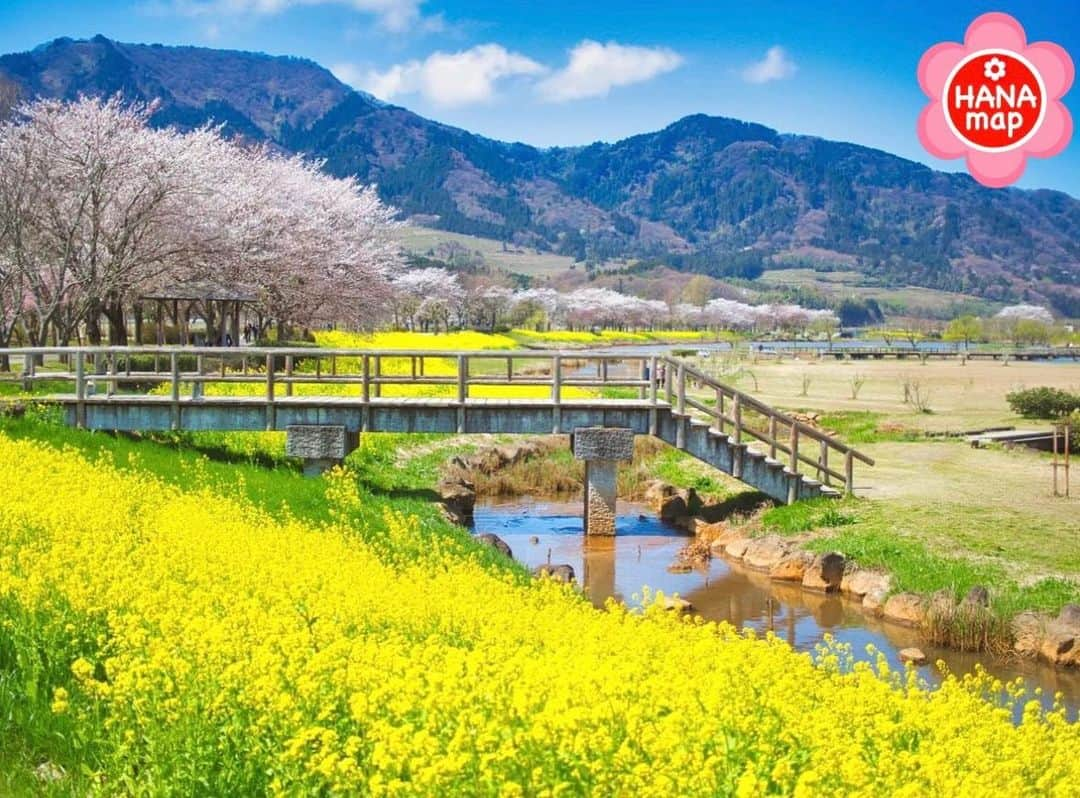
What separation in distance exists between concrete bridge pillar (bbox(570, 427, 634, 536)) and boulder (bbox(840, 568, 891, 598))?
5.93m

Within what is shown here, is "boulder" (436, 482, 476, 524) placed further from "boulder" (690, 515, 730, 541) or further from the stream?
"boulder" (690, 515, 730, 541)

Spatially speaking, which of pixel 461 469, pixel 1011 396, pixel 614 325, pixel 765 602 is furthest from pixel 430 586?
pixel 614 325

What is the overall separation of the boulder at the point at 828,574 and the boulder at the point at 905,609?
1585mm

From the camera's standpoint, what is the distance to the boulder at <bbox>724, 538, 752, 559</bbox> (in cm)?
2347

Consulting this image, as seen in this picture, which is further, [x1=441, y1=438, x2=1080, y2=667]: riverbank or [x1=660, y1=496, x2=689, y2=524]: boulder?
[x1=660, y1=496, x2=689, y2=524]: boulder

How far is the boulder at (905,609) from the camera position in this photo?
59.4 ft

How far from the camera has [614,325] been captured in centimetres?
18738

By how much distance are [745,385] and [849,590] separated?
4278 centimetres

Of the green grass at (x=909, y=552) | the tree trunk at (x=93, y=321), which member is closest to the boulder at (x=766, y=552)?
the green grass at (x=909, y=552)

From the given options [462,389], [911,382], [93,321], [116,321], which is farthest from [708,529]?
[911,382]

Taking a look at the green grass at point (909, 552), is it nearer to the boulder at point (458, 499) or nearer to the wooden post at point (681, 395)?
the wooden post at point (681, 395)

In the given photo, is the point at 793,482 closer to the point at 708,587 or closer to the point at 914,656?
the point at 708,587

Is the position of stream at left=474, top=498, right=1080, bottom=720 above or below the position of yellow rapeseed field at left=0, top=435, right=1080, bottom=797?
below

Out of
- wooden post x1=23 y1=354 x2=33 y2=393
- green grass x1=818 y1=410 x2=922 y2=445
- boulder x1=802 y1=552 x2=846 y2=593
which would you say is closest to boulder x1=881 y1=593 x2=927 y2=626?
boulder x1=802 y1=552 x2=846 y2=593
